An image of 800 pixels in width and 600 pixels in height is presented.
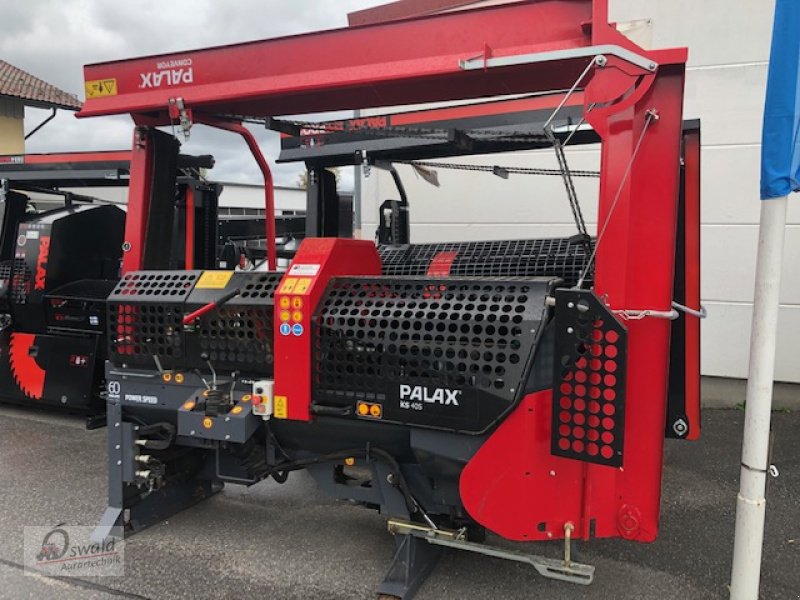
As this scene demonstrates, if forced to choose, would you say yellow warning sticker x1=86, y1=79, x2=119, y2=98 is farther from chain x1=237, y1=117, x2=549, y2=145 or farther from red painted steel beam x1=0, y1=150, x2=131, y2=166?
red painted steel beam x1=0, y1=150, x2=131, y2=166

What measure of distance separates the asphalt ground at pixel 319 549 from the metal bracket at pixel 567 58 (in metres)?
2.36

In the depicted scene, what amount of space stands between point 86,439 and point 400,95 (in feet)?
13.9

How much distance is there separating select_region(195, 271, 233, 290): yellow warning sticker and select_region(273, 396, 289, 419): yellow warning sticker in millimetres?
672

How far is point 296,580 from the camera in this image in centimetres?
310

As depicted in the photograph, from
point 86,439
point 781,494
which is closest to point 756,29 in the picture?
point 781,494

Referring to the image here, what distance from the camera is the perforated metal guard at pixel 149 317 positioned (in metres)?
3.25

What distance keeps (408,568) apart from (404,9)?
6.81 metres

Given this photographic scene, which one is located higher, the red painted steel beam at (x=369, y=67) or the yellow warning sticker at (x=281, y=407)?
the red painted steel beam at (x=369, y=67)

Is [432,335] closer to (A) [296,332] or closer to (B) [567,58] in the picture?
(A) [296,332]

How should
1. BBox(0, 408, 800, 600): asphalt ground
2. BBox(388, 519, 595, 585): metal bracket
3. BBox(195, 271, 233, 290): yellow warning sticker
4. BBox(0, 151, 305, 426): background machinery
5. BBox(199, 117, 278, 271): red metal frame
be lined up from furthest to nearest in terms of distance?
1. BBox(0, 151, 305, 426): background machinery
2. BBox(199, 117, 278, 271): red metal frame
3. BBox(195, 271, 233, 290): yellow warning sticker
4. BBox(0, 408, 800, 600): asphalt ground
5. BBox(388, 519, 595, 585): metal bracket

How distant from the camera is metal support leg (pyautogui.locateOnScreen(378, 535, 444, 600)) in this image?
9.54 ft

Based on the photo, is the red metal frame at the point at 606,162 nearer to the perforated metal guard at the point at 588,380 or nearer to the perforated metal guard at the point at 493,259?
the perforated metal guard at the point at 588,380

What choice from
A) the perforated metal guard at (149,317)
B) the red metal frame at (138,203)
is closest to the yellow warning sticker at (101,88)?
the red metal frame at (138,203)

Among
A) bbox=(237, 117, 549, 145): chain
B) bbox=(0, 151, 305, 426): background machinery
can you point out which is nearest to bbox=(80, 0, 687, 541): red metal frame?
bbox=(237, 117, 549, 145): chain
